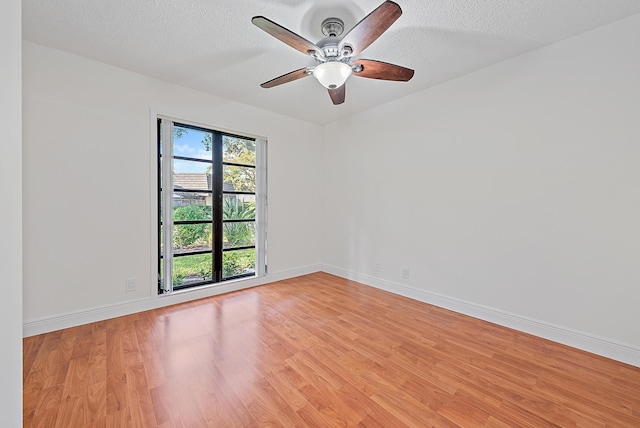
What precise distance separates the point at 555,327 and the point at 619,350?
1.19 feet

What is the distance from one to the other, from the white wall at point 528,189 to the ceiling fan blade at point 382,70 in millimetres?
1089

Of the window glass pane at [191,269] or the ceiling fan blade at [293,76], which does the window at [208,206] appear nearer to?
the window glass pane at [191,269]

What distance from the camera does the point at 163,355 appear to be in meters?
1.98

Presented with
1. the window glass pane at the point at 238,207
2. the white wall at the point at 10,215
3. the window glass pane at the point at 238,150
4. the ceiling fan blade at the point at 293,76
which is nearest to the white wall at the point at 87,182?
the window glass pane at the point at 238,150

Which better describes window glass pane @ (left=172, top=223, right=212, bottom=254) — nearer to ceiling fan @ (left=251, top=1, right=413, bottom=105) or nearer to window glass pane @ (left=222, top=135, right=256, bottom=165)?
window glass pane @ (left=222, top=135, right=256, bottom=165)

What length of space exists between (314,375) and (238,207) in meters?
2.48

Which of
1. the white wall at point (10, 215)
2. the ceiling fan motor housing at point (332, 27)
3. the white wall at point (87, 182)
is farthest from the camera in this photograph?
the white wall at point (87, 182)

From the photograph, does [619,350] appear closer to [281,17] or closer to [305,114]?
[281,17]

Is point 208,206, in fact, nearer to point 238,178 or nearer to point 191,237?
point 191,237

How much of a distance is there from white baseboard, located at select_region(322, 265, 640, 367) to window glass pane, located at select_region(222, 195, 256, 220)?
6.94 ft

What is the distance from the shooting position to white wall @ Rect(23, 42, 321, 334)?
225cm

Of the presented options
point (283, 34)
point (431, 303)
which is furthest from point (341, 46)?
point (431, 303)

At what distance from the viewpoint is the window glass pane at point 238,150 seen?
11.5 ft

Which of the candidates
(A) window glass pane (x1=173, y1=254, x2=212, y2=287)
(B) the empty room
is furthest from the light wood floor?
(A) window glass pane (x1=173, y1=254, x2=212, y2=287)
